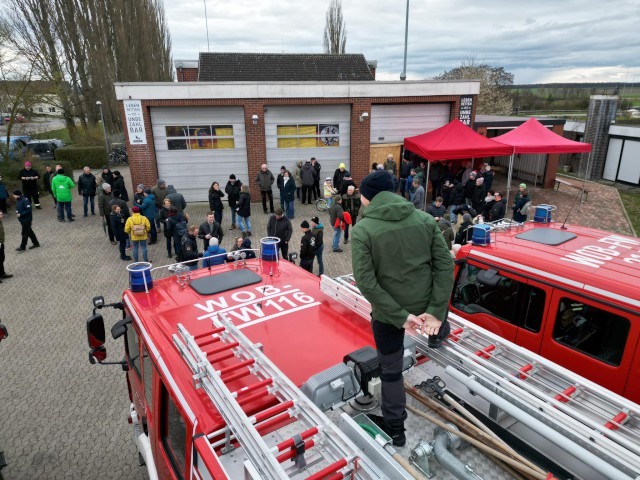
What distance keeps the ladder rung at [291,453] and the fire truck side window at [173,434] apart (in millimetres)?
1133

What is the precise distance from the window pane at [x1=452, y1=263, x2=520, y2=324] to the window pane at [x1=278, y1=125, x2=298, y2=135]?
514 inches

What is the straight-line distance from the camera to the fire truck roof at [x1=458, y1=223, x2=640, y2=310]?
4.15 metres

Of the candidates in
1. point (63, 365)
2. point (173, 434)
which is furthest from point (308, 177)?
point (173, 434)

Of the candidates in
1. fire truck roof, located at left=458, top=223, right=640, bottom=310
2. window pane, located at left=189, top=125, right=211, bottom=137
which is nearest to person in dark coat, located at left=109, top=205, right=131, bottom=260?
window pane, located at left=189, top=125, right=211, bottom=137

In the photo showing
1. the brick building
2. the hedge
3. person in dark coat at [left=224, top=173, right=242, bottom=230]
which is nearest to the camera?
person in dark coat at [left=224, top=173, right=242, bottom=230]

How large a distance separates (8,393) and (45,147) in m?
25.4

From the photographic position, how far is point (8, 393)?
645cm

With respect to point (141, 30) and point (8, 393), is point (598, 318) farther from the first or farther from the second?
point (141, 30)

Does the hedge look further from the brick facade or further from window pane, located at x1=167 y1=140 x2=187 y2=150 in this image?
window pane, located at x1=167 y1=140 x2=187 y2=150

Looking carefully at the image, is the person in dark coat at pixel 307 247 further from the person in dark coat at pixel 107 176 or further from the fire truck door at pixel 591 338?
the person in dark coat at pixel 107 176

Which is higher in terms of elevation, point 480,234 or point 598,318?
point 480,234

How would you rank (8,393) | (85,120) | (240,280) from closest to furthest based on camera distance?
(240,280) → (8,393) → (85,120)

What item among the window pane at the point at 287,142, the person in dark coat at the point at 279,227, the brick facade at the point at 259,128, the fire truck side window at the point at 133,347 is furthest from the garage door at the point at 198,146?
the fire truck side window at the point at 133,347

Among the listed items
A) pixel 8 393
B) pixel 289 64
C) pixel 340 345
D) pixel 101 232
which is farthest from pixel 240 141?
pixel 340 345
